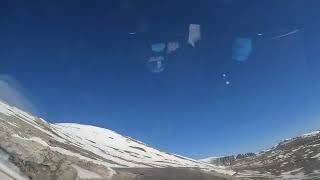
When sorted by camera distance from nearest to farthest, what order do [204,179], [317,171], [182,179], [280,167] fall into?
[182,179]
[204,179]
[317,171]
[280,167]

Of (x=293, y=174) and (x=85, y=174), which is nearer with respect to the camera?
(x=85, y=174)

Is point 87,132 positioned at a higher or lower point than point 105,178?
higher

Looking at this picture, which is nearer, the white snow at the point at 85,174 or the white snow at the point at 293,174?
the white snow at the point at 85,174

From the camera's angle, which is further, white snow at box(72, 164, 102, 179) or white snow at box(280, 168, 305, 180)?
white snow at box(280, 168, 305, 180)

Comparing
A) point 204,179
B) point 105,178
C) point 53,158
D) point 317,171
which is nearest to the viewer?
point 53,158

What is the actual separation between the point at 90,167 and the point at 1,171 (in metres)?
41.6

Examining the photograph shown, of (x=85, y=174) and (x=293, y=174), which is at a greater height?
(x=293, y=174)

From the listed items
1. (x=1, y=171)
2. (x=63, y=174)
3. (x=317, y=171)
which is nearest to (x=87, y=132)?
(x=317, y=171)

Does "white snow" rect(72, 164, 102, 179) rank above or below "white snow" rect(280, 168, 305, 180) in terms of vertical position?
below

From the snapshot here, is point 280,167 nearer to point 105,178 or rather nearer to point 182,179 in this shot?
point 182,179

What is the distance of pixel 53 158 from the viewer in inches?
1293

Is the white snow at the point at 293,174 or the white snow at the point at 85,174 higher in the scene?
the white snow at the point at 293,174

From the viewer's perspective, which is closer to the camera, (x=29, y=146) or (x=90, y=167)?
(x=29, y=146)

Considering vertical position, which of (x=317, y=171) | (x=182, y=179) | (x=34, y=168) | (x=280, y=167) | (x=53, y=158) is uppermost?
(x=280, y=167)
